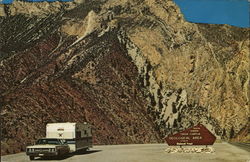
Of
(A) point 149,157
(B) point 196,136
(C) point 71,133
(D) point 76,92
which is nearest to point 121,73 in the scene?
(D) point 76,92

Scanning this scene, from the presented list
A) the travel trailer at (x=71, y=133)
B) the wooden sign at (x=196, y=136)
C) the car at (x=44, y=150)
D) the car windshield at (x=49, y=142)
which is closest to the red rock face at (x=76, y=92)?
the travel trailer at (x=71, y=133)

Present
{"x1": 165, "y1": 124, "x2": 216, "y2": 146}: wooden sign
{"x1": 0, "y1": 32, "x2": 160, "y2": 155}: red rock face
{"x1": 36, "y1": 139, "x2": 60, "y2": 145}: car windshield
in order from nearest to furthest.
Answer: {"x1": 36, "y1": 139, "x2": 60, "y2": 145}: car windshield → {"x1": 165, "y1": 124, "x2": 216, "y2": 146}: wooden sign → {"x1": 0, "y1": 32, "x2": 160, "y2": 155}: red rock face

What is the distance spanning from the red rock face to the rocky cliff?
0.15m

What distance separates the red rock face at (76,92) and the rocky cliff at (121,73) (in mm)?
145

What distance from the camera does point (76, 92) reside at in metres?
52.4

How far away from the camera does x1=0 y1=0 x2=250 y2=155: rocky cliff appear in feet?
165

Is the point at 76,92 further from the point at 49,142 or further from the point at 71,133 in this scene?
the point at 49,142

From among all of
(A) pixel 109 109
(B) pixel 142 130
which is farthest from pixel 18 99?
(B) pixel 142 130

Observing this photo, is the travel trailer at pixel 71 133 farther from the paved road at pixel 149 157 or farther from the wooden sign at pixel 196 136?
the wooden sign at pixel 196 136

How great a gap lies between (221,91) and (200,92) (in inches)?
145

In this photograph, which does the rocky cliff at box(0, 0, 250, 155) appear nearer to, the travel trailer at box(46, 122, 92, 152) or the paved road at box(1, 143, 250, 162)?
the travel trailer at box(46, 122, 92, 152)

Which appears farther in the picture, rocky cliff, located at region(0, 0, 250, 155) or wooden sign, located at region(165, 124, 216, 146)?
rocky cliff, located at region(0, 0, 250, 155)

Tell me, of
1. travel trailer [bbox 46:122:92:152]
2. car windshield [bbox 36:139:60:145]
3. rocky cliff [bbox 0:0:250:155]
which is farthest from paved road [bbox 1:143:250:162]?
rocky cliff [bbox 0:0:250:155]

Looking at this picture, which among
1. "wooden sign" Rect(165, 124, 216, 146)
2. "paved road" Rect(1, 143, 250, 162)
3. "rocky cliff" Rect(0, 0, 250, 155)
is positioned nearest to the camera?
"paved road" Rect(1, 143, 250, 162)
